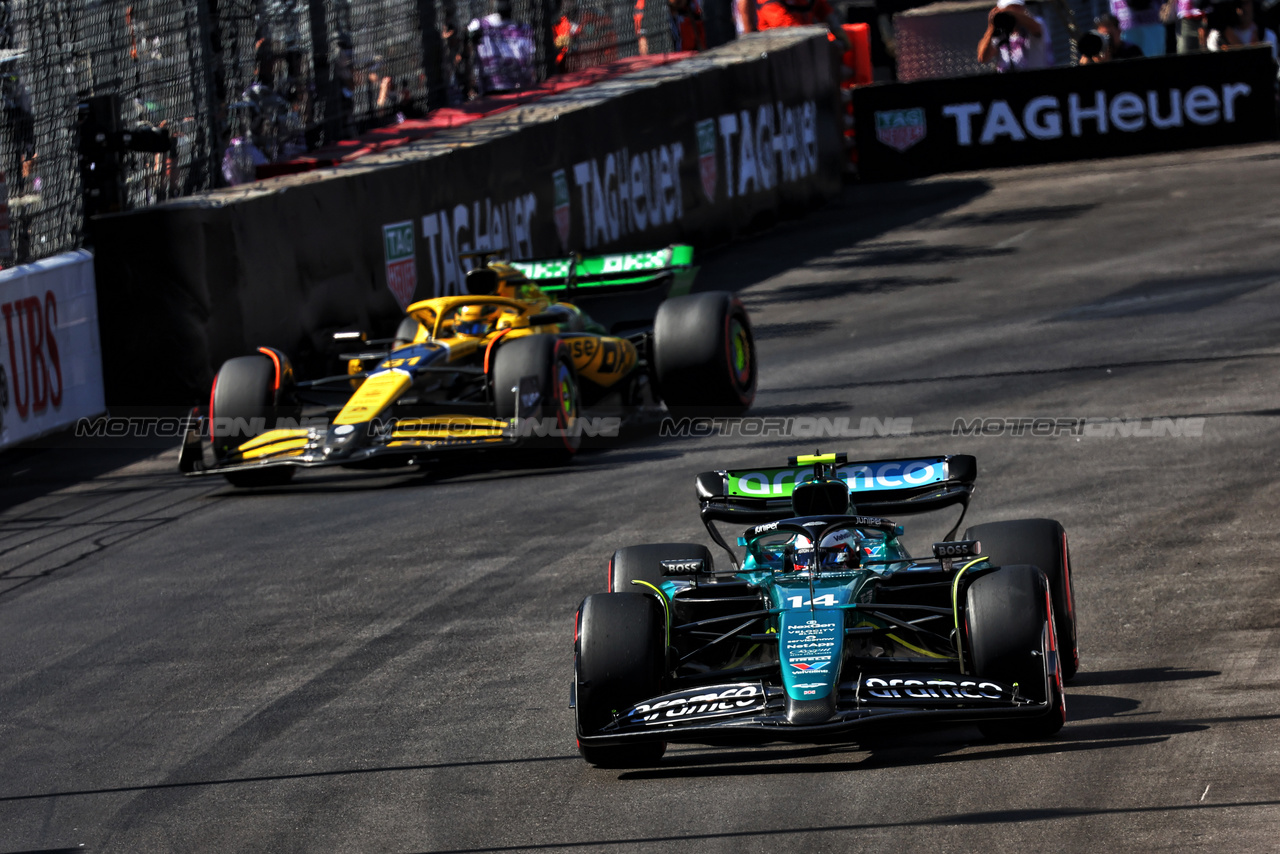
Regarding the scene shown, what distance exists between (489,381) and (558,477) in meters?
0.85

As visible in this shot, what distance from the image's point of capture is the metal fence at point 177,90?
14.0 metres

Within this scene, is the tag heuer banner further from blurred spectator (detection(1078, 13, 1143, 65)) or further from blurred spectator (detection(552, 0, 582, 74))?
blurred spectator (detection(552, 0, 582, 74))

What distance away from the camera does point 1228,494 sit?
9.80m

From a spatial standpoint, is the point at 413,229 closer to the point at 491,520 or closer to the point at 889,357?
the point at 889,357

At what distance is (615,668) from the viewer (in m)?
6.05

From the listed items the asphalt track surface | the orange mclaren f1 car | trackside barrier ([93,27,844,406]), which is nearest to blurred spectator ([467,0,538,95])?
trackside barrier ([93,27,844,406])

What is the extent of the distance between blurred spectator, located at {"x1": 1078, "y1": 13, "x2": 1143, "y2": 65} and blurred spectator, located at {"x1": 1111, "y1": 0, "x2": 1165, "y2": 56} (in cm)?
424

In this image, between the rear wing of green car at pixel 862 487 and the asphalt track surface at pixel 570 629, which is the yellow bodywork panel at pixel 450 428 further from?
the rear wing of green car at pixel 862 487

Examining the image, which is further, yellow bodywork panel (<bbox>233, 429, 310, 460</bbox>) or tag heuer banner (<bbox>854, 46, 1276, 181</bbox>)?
tag heuer banner (<bbox>854, 46, 1276, 181</bbox>)

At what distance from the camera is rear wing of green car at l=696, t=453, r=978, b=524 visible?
23.3 ft

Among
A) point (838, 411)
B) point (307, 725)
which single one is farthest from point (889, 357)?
point (307, 725)

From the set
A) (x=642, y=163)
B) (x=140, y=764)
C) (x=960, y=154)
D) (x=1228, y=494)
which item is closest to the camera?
(x=140, y=764)

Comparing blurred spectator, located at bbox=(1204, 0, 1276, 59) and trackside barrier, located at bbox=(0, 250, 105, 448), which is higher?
blurred spectator, located at bbox=(1204, 0, 1276, 59)

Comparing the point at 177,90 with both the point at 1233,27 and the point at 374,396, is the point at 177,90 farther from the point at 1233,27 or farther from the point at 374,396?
the point at 1233,27
